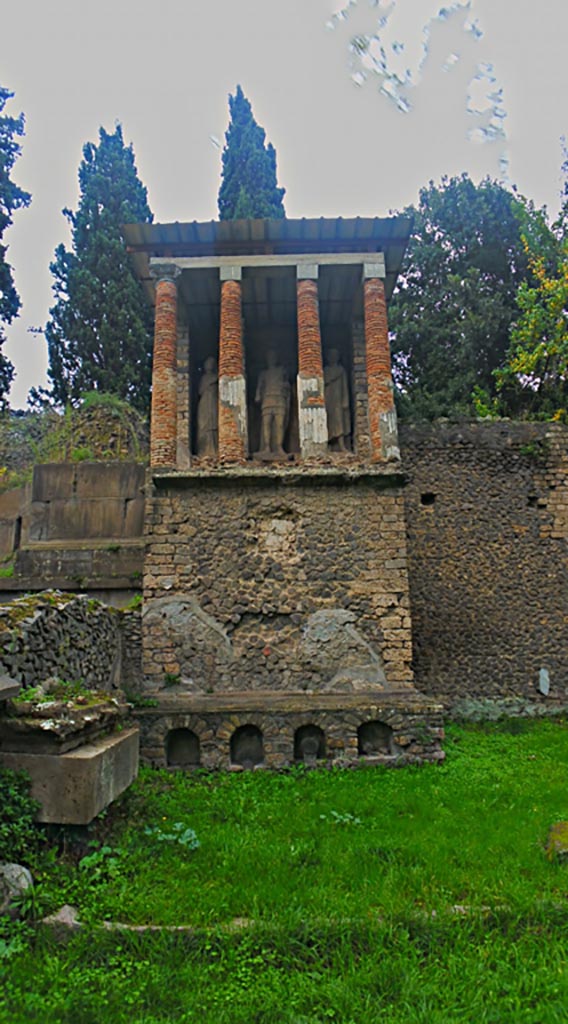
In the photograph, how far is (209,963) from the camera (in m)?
3.09

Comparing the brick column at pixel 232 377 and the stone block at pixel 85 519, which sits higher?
the brick column at pixel 232 377

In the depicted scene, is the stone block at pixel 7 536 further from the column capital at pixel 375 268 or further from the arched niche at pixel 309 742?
the column capital at pixel 375 268

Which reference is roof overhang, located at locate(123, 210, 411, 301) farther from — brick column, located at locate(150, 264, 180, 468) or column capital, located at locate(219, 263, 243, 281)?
brick column, located at locate(150, 264, 180, 468)

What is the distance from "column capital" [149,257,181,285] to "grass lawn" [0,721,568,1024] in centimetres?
778

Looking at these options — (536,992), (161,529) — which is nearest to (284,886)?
(536,992)

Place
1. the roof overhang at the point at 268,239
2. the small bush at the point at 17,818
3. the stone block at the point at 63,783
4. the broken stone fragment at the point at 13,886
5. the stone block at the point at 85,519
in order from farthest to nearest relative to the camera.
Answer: the stone block at the point at 85,519
the roof overhang at the point at 268,239
the stone block at the point at 63,783
the small bush at the point at 17,818
the broken stone fragment at the point at 13,886

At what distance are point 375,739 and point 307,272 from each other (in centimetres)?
713

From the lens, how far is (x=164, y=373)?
959cm

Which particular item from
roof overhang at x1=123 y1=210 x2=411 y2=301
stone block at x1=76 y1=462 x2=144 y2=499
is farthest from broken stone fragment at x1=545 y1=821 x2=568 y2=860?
roof overhang at x1=123 y1=210 x2=411 y2=301

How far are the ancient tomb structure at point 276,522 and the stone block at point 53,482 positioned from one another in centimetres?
209

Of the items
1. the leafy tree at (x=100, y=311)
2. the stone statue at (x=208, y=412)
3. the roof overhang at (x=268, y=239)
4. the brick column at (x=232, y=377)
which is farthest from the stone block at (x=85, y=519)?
the leafy tree at (x=100, y=311)

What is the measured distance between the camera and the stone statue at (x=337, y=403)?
34.4ft

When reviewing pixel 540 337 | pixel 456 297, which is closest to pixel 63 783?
pixel 540 337

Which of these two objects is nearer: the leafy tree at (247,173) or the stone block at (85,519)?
the stone block at (85,519)
